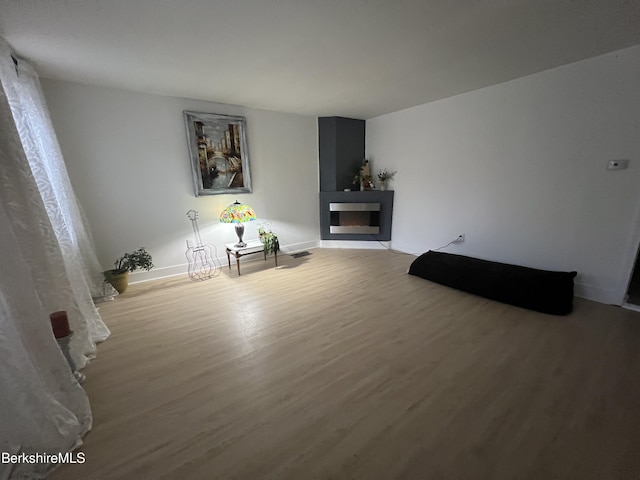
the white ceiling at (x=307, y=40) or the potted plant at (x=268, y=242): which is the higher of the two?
the white ceiling at (x=307, y=40)

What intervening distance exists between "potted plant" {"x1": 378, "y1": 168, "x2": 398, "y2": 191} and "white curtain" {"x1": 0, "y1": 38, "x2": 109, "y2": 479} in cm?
429

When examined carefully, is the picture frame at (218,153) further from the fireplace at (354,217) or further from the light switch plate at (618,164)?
the light switch plate at (618,164)

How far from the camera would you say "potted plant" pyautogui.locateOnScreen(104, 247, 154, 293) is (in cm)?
301

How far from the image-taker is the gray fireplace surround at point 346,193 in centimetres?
454

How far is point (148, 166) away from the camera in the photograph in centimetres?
326

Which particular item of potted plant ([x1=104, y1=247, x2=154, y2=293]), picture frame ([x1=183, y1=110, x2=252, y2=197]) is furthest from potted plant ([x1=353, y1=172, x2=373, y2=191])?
potted plant ([x1=104, y1=247, x2=154, y2=293])

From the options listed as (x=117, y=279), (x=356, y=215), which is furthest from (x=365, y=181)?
(x=117, y=279)

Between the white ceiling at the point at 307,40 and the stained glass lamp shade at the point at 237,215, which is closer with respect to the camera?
the white ceiling at the point at 307,40

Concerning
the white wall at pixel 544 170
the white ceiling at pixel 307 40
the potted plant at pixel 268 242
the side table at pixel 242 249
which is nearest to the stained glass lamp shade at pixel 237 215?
the side table at pixel 242 249

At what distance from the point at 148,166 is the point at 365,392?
3669mm

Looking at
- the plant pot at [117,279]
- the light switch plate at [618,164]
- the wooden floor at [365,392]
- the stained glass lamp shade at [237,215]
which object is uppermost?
the light switch plate at [618,164]

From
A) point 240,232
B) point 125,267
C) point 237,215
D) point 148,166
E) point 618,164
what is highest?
point 148,166

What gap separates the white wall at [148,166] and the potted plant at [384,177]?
1.65 meters

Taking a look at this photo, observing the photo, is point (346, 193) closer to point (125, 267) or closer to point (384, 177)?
point (384, 177)
